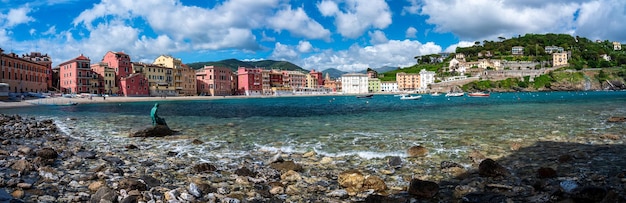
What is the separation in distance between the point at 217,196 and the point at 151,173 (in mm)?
3108

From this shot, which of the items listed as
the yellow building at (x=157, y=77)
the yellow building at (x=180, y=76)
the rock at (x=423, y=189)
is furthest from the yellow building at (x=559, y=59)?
the rock at (x=423, y=189)

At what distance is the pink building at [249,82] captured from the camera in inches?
5615

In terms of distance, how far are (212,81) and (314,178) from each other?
126m

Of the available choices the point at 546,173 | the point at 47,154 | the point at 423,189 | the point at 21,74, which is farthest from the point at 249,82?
the point at 423,189

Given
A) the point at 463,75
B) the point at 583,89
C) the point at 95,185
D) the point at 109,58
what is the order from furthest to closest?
the point at 463,75
the point at 583,89
the point at 109,58
the point at 95,185

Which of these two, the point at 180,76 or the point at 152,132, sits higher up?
the point at 180,76

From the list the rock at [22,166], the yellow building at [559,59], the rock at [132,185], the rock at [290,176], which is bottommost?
the rock at [290,176]

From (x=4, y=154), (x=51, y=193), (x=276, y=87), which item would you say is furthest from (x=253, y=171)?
(x=276, y=87)

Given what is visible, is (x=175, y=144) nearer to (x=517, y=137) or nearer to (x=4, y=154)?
(x=4, y=154)

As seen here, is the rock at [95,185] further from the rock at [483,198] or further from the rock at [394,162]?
the rock at [483,198]

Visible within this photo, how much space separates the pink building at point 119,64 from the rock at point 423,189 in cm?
→ 10793

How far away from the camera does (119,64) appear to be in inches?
3984

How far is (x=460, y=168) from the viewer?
31.8ft

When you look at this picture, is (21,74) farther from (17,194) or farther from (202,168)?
(17,194)
